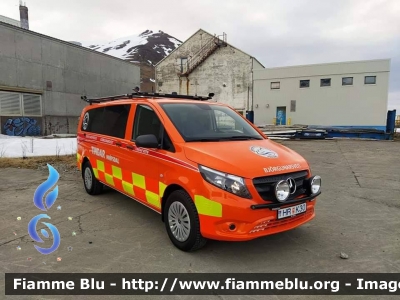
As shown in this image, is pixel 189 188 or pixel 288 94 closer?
pixel 189 188

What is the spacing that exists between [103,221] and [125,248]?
1.11m

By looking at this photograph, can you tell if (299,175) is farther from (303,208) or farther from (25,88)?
(25,88)

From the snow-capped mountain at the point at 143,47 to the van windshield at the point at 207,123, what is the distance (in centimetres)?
10881

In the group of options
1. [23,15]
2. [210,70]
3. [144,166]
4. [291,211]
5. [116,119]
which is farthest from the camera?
[210,70]

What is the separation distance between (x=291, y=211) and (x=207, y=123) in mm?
1688

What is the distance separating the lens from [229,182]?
10.3 feet

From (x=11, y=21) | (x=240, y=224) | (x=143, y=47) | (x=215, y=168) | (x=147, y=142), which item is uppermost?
(x=143, y=47)

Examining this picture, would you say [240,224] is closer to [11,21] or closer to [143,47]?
[11,21]

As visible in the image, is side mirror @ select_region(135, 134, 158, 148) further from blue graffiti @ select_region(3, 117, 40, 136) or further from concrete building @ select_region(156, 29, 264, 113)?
concrete building @ select_region(156, 29, 264, 113)

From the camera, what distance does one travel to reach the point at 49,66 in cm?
1977

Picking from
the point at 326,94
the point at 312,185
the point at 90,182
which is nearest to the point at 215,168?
the point at 312,185

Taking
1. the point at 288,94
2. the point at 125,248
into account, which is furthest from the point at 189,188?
the point at 288,94

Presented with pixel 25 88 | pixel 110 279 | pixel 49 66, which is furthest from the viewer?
pixel 49 66

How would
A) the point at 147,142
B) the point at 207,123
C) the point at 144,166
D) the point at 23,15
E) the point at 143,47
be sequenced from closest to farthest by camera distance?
the point at 147,142 < the point at 144,166 < the point at 207,123 < the point at 23,15 < the point at 143,47
